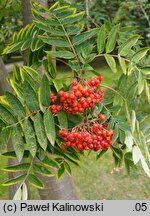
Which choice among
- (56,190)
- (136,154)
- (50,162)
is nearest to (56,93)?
(50,162)

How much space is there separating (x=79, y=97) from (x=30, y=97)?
169mm

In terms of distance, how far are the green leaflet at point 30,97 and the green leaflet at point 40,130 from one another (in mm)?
32

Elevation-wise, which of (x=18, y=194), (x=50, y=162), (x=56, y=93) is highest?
(x=56, y=93)

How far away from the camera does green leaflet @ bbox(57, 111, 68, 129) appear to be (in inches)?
47.3

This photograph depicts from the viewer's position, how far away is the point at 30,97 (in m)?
1.18

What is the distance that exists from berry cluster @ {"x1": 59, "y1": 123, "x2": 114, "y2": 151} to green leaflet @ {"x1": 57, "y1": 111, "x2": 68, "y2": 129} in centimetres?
2

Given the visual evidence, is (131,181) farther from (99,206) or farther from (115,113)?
(115,113)

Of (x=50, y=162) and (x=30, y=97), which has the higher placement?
(x=30, y=97)

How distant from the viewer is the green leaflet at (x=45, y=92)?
1.16 metres

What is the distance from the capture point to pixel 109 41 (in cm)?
129

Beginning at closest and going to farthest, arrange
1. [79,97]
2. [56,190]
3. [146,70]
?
[79,97]
[146,70]
[56,190]

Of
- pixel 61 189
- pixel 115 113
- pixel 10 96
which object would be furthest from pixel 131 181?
pixel 10 96

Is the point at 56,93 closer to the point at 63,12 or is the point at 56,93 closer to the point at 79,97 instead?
the point at 79,97

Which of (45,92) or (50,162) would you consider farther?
(50,162)
